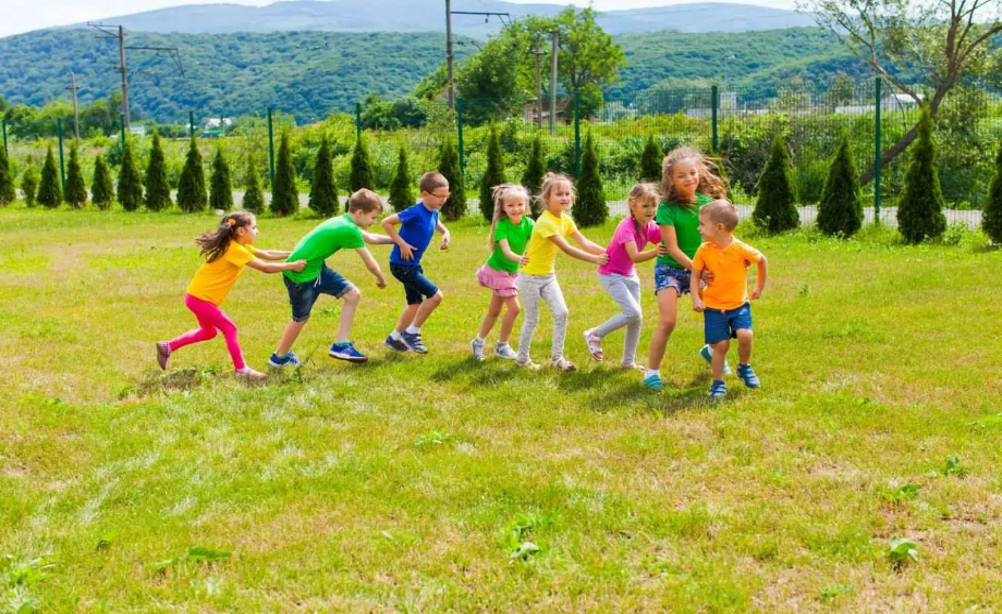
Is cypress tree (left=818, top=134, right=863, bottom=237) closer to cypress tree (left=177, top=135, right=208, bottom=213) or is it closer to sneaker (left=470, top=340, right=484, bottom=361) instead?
sneaker (left=470, top=340, right=484, bottom=361)

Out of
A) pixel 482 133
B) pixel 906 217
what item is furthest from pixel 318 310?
pixel 482 133

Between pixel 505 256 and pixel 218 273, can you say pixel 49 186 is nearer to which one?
pixel 218 273

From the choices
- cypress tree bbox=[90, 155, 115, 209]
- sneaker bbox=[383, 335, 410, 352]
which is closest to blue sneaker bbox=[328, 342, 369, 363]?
sneaker bbox=[383, 335, 410, 352]

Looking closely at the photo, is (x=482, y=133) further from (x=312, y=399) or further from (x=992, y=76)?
(x=312, y=399)

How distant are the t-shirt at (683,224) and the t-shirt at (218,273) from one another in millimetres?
3201

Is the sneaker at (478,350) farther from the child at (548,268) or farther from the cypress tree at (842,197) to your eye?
the cypress tree at (842,197)

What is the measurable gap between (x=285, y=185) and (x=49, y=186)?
942cm

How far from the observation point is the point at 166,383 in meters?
7.53

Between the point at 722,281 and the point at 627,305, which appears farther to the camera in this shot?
the point at 627,305

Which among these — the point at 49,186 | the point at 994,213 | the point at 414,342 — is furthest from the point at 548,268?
the point at 49,186

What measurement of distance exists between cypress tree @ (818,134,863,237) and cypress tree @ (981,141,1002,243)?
6.99ft

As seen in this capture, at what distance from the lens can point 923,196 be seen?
49.9ft

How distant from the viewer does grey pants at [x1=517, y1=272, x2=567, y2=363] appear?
783 centimetres

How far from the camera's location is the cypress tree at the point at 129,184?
26344mm
